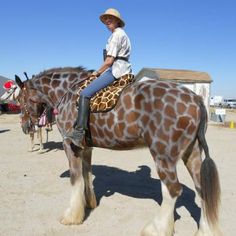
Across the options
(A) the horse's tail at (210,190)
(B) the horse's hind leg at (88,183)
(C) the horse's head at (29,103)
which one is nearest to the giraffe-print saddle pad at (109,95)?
(B) the horse's hind leg at (88,183)

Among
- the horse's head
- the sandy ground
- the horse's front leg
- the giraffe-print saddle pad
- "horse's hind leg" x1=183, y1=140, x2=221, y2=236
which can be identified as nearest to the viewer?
"horse's hind leg" x1=183, y1=140, x2=221, y2=236

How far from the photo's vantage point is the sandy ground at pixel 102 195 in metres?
4.50

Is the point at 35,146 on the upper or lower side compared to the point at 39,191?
lower

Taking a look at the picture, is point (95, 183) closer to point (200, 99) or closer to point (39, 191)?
point (39, 191)

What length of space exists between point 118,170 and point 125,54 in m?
3.96

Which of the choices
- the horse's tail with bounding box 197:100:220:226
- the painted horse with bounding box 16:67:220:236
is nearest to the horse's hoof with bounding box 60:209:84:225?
the painted horse with bounding box 16:67:220:236

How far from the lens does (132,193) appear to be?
6035mm

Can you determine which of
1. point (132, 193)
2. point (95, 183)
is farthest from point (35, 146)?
point (132, 193)

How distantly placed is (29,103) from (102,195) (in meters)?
2.13

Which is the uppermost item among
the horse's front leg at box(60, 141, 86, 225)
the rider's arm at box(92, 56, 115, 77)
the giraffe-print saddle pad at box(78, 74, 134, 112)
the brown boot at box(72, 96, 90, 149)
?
the rider's arm at box(92, 56, 115, 77)

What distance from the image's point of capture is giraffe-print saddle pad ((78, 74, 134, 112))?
4.37 m

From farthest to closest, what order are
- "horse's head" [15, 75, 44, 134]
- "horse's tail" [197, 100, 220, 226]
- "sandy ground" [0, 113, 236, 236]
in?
"horse's head" [15, 75, 44, 134]
"sandy ground" [0, 113, 236, 236]
"horse's tail" [197, 100, 220, 226]

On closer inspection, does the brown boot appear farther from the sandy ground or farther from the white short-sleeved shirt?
the sandy ground

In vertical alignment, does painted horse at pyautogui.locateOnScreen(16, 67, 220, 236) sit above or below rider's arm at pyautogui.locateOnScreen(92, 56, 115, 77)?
below
